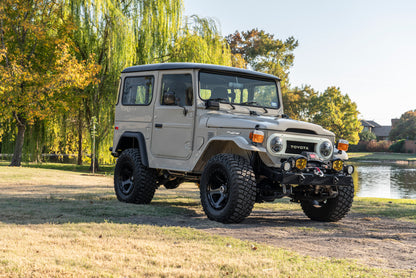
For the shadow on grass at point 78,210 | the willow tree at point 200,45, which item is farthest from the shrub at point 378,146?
the shadow on grass at point 78,210

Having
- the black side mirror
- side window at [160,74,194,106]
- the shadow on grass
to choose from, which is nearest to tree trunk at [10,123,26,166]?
the shadow on grass

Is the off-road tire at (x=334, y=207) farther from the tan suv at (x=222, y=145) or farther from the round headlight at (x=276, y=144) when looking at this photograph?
the round headlight at (x=276, y=144)

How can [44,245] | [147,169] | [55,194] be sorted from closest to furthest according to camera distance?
[44,245]
[147,169]
[55,194]

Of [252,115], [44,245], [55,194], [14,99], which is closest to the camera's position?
[44,245]

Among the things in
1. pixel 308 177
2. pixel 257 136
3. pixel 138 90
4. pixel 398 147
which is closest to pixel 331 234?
pixel 308 177

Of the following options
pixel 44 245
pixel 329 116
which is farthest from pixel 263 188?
pixel 329 116

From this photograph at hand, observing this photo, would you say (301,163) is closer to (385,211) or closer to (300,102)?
(385,211)

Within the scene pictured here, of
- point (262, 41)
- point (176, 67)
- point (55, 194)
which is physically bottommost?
point (55, 194)

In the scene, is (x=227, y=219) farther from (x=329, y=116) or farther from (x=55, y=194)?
(x=329, y=116)

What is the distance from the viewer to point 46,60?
23.6m

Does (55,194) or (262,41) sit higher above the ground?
(262,41)

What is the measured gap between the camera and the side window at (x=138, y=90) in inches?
380

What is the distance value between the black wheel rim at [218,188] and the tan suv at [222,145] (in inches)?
0.6

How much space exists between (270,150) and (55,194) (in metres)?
5.80
